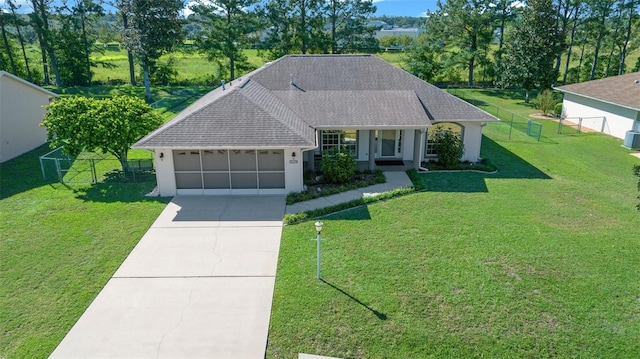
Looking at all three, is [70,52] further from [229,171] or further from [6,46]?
[229,171]

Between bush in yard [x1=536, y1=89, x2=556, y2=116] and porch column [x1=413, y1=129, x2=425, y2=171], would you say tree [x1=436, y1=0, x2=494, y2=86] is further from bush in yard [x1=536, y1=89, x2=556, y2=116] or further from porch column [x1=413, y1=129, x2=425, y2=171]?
porch column [x1=413, y1=129, x2=425, y2=171]

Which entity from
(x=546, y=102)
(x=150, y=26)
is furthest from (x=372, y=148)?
(x=150, y=26)

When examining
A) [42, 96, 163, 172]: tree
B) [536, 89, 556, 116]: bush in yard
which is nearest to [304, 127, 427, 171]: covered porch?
[42, 96, 163, 172]: tree

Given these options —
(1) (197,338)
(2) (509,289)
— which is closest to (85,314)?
(1) (197,338)

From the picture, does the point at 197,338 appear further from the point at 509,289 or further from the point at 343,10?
the point at 343,10

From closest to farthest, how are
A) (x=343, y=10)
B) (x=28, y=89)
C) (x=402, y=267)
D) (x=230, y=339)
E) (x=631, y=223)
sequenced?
1. (x=230, y=339)
2. (x=402, y=267)
3. (x=631, y=223)
4. (x=28, y=89)
5. (x=343, y=10)
